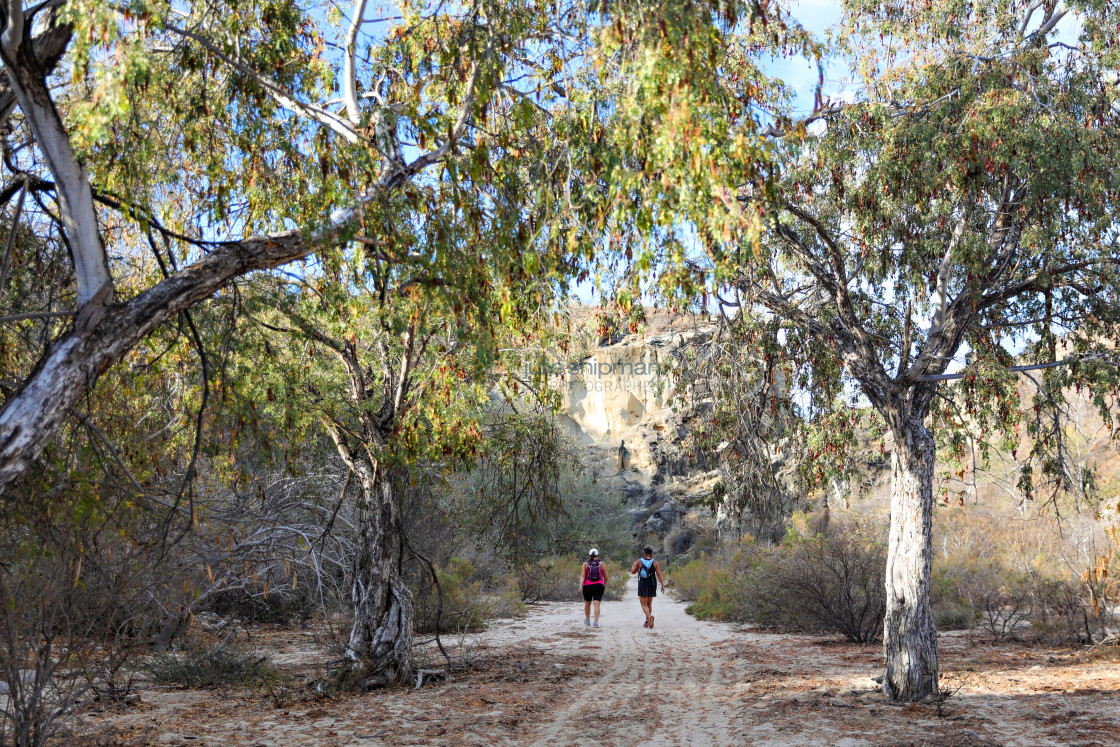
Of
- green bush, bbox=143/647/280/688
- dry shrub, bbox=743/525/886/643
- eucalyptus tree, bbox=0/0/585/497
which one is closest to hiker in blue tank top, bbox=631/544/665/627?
dry shrub, bbox=743/525/886/643

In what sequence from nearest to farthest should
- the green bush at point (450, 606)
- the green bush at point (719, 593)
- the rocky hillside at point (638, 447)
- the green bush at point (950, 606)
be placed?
the green bush at point (450, 606) → the green bush at point (950, 606) → the green bush at point (719, 593) → the rocky hillside at point (638, 447)

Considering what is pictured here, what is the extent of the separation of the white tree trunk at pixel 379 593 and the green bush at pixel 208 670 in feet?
4.13

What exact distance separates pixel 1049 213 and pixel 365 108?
675 centimetres

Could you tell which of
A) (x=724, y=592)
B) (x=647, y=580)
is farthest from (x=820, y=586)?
(x=724, y=592)

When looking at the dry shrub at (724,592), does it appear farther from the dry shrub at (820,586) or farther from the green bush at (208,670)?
the green bush at (208,670)

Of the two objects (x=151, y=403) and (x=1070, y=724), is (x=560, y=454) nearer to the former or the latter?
(x=151, y=403)

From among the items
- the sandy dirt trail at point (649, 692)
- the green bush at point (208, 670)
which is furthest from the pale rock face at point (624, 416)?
the green bush at point (208, 670)

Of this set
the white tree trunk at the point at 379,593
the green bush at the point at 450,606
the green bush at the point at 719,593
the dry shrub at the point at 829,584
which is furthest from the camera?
the green bush at the point at 719,593

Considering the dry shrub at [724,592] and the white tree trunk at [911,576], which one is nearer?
the white tree trunk at [911,576]

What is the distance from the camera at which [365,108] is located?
760 cm

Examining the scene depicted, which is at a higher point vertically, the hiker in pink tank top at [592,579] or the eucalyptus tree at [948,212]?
the eucalyptus tree at [948,212]

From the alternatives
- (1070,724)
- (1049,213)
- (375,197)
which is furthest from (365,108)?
(1070,724)

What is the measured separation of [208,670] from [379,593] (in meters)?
2.61

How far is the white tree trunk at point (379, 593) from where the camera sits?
30.8 feet
